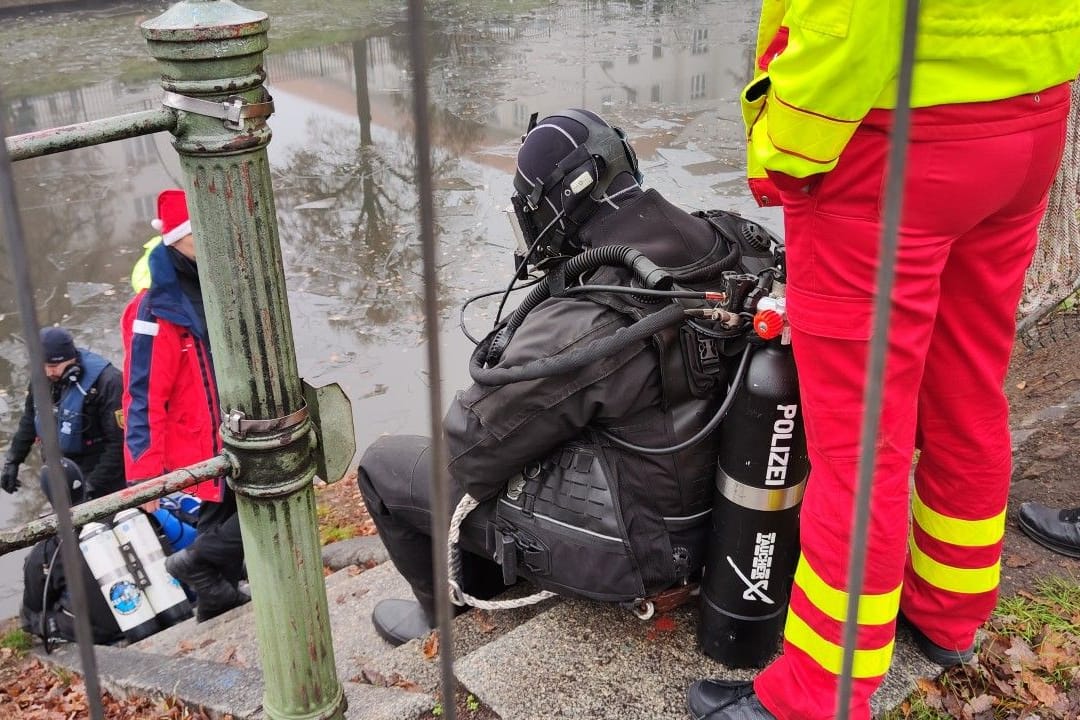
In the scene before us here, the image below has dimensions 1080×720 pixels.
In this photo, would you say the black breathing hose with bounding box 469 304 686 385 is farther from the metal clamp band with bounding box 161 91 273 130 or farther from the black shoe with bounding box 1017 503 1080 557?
the black shoe with bounding box 1017 503 1080 557

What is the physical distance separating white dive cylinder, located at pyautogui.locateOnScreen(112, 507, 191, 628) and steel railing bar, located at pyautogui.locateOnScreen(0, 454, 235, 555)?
2.65 meters

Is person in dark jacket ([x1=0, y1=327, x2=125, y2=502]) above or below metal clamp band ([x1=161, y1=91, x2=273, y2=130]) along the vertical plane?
below

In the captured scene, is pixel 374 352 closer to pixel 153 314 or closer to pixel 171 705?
pixel 153 314

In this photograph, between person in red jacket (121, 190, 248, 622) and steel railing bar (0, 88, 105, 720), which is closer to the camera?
steel railing bar (0, 88, 105, 720)

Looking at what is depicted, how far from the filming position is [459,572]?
259cm

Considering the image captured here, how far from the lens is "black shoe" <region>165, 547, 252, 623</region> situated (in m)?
4.07

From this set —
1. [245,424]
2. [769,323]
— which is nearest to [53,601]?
[245,424]

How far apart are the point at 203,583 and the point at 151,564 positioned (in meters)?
0.28

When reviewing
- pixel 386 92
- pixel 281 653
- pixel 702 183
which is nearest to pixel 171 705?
pixel 281 653

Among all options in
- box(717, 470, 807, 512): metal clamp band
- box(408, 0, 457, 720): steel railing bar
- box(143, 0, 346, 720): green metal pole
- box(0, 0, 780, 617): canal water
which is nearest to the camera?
box(408, 0, 457, 720): steel railing bar

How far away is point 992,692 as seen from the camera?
7.29 feet

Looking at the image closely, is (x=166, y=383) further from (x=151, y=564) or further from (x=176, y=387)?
(x=151, y=564)

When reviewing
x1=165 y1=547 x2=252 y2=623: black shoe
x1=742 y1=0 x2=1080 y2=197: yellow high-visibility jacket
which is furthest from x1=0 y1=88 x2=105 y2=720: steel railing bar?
x1=165 y1=547 x2=252 y2=623: black shoe

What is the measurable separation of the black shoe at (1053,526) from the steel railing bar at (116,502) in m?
2.18
